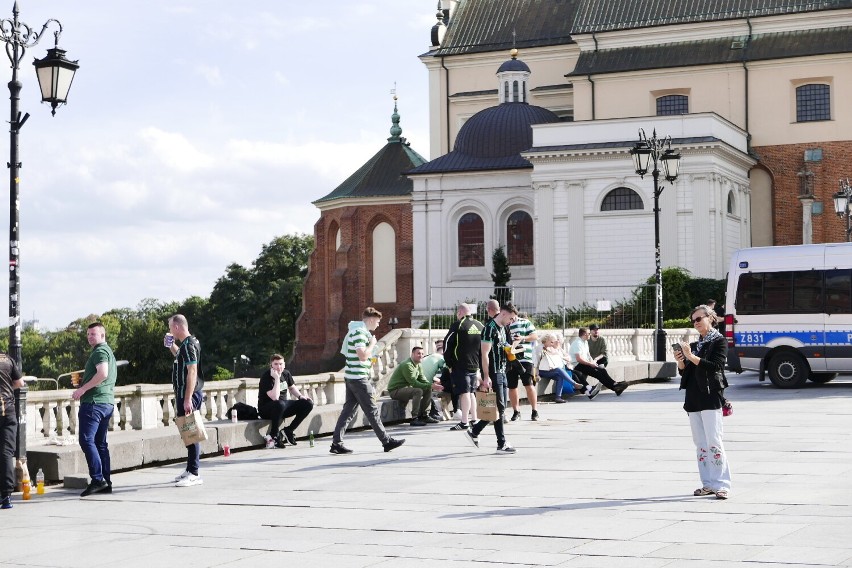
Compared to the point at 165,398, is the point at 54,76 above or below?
above

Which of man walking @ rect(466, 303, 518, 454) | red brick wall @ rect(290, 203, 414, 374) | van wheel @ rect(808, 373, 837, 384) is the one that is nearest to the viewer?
man walking @ rect(466, 303, 518, 454)

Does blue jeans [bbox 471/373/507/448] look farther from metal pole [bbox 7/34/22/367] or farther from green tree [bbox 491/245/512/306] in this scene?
green tree [bbox 491/245/512/306]

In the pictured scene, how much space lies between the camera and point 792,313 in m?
27.5

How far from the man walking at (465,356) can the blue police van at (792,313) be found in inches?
423

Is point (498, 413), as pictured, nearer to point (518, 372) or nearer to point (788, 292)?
point (518, 372)

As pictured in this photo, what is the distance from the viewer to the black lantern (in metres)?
15.9

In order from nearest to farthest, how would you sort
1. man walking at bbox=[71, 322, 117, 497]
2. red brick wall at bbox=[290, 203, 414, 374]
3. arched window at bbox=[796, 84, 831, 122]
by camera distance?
man walking at bbox=[71, 322, 117, 497]
arched window at bbox=[796, 84, 831, 122]
red brick wall at bbox=[290, 203, 414, 374]

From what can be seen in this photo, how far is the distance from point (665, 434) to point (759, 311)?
9901 mm

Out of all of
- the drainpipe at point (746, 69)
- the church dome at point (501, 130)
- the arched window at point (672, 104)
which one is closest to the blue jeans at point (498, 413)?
the church dome at point (501, 130)

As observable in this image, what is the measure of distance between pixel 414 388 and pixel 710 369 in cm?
932

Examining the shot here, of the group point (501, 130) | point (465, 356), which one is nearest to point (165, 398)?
point (465, 356)

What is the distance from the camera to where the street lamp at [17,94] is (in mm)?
15180

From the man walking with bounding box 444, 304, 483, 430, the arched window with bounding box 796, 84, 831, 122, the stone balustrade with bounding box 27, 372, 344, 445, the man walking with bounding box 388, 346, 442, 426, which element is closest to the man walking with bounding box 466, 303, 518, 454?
the man walking with bounding box 444, 304, 483, 430

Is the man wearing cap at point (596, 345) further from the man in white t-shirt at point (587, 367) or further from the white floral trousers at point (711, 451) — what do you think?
the white floral trousers at point (711, 451)
